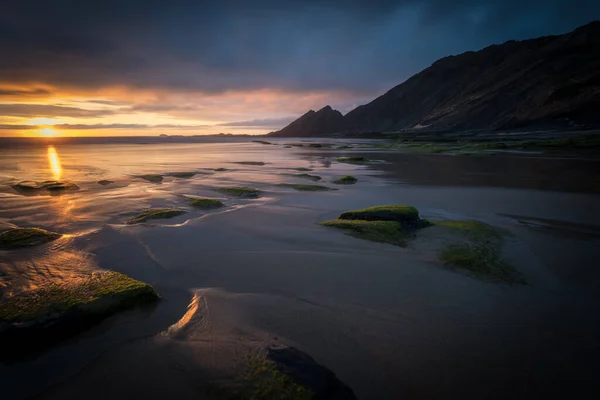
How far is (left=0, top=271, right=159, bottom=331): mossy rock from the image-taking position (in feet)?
12.6

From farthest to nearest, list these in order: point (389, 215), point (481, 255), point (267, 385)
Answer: point (389, 215) → point (481, 255) → point (267, 385)

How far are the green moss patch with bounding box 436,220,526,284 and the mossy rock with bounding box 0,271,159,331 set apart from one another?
586 cm

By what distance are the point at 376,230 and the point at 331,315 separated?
3975 millimetres

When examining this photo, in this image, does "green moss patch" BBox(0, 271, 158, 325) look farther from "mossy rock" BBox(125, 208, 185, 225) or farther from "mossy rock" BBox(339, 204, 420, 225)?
"mossy rock" BBox(339, 204, 420, 225)

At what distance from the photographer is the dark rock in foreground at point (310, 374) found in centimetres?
295

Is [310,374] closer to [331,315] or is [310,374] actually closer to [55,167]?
[331,315]

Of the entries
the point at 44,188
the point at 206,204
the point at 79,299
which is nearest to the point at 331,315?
the point at 79,299

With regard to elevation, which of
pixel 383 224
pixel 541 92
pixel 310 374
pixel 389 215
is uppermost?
pixel 541 92

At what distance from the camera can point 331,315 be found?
441 centimetres

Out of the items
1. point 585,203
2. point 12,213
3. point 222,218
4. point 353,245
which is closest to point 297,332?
point 353,245

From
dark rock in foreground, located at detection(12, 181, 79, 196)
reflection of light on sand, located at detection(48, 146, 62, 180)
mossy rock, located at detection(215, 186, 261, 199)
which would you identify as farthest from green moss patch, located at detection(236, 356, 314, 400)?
reflection of light on sand, located at detection(48, 146, 62, 180)

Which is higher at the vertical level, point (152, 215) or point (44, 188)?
point (44, 188)

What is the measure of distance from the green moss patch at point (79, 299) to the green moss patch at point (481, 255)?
231 inches

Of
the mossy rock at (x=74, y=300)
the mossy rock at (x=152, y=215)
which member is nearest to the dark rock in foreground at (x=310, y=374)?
the mossy rock at (x=74, y=300)
